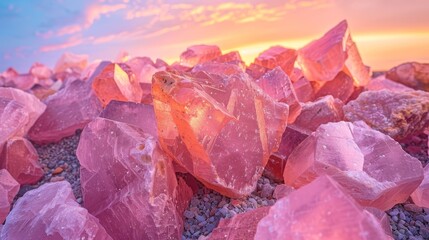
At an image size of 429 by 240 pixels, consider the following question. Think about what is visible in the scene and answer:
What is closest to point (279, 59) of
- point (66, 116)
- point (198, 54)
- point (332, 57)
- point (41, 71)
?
point (332, 57)

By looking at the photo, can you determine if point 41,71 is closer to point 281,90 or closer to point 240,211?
point 281,90

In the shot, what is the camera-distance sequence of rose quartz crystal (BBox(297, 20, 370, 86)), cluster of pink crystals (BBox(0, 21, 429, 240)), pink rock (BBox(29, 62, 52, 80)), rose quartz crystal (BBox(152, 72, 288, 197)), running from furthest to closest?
pink rock (BBox(29, 62, 52, 80)), rose quartz crystal (BBox(297, 20, 370, 86)), rose quartz crystal (BBox(152, 72, 288, 197)), cluster of pink crystals (BBox(0, 21, 429, 240))

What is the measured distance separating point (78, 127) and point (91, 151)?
2.74 feet

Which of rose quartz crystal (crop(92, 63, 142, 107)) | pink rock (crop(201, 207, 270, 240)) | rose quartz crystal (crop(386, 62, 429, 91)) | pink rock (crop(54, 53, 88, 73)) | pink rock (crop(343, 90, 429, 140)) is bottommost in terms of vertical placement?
pink rock (crop(54, 53, 88, 73))

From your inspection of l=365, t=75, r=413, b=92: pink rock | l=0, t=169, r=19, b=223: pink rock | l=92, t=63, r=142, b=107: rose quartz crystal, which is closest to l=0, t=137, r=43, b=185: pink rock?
l=0, t=169, r=19, b=223: pink rock

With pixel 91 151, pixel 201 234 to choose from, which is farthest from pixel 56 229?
pixel 201 234

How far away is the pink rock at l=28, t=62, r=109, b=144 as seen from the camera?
2.18 meters

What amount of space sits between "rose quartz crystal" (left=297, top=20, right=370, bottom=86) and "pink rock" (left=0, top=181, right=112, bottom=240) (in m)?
1.74

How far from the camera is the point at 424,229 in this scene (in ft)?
4.39

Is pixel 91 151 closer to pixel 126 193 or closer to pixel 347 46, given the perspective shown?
pixel 126 193

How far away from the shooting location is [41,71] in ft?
16.7

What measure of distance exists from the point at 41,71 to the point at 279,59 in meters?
4.00

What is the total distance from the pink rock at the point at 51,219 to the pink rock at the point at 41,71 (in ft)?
13.6

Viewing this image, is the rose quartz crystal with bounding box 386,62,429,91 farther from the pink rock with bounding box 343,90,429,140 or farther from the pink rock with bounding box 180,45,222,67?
the pink rock with bounding box 180,45,222,67
